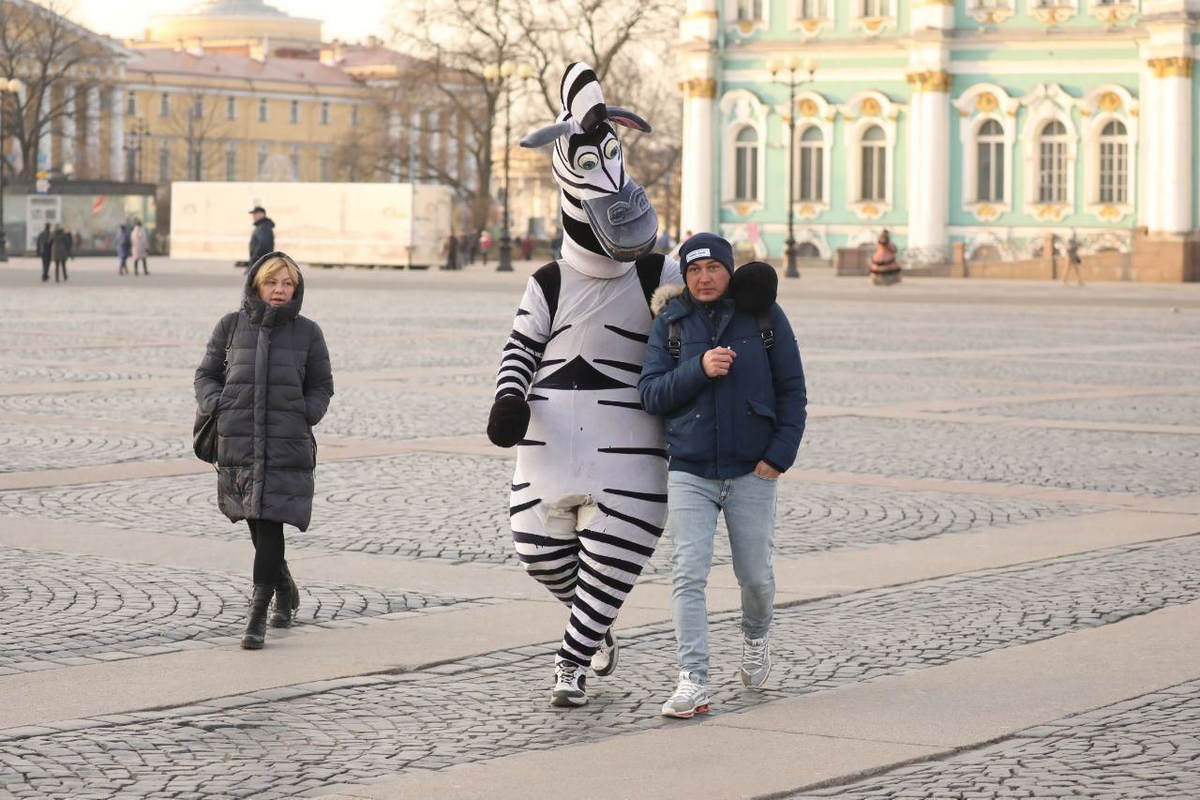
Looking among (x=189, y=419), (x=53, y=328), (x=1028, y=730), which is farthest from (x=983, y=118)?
(x=1028, y=730)

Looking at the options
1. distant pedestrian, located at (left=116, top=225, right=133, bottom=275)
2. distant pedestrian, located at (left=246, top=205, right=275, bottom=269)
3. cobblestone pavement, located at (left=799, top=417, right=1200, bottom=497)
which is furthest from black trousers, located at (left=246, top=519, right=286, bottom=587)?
distant pedestrian, located at (left=116, top=225, right=133, bottom=275)

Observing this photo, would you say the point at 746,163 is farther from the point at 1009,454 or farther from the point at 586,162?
the point at 586,162

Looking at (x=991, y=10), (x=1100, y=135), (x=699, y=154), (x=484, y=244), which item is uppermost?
(x=991, y=10)

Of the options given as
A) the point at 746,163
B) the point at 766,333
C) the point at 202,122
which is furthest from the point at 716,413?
the point at 202,122

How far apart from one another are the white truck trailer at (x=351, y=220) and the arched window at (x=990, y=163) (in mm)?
15592

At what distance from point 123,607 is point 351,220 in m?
55.2

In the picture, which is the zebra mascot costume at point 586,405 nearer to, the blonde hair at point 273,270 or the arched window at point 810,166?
the blonde hair at point 273,270

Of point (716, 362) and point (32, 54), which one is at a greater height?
point (32, 54)

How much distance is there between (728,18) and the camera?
64.1 m

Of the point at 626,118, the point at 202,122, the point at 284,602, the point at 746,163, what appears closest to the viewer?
the point at 626,118

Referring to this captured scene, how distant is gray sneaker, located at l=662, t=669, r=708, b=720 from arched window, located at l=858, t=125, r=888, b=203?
187ft

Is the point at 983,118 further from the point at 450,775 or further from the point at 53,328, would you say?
the point at 450,775

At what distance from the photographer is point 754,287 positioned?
259 inches

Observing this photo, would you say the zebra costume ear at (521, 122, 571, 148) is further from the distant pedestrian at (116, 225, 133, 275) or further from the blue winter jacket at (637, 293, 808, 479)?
the distant pedestrian at (116, 225, 133, 275)
